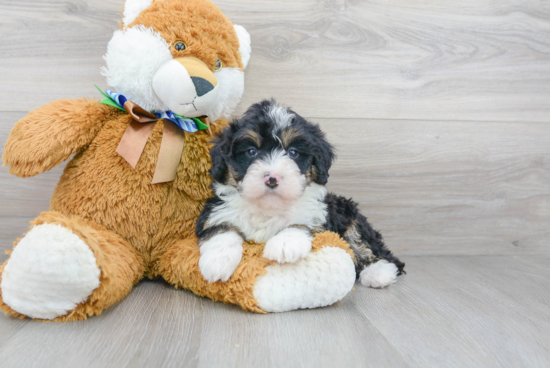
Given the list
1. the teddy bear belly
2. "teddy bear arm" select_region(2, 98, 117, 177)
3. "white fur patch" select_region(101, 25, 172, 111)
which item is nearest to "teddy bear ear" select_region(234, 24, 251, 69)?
"white fur patch" select_region(101, 25, 172, 111)

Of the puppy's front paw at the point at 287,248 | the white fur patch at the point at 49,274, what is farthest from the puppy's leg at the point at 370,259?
the white fur patch at the point at 49,274

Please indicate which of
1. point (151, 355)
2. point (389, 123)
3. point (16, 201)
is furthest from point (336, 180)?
point (16, 201)

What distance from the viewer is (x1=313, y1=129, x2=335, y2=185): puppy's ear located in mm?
1425

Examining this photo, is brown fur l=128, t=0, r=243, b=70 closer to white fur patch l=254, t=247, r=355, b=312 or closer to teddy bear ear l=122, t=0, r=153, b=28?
teddy bear ear l=122, t=0, r=153, b=28

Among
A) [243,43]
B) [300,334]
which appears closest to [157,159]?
[243,43]

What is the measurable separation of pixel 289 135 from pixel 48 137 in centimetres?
83

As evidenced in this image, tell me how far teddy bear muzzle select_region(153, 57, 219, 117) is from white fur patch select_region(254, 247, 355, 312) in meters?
0.64

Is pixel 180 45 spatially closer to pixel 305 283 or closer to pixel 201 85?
pixel 201 85

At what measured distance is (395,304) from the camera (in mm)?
1504

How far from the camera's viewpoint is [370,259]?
1.77 m

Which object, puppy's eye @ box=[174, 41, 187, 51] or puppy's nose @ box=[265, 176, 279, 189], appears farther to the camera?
puppy's eye @ box=[174, 41, 187, 51]

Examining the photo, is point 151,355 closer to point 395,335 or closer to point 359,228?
point 395,335

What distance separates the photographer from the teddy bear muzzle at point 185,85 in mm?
1407

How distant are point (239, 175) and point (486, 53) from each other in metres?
1.62
